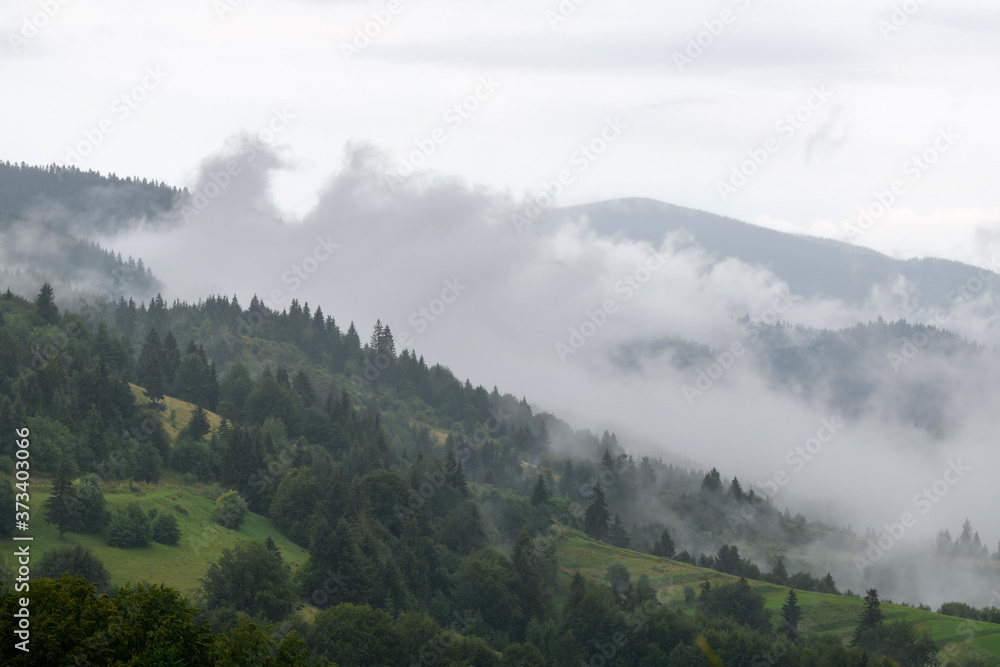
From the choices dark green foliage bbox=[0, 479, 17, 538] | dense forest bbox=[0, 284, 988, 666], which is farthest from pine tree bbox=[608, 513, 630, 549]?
dark green foliage bbox=[0, 479, 17, 538]

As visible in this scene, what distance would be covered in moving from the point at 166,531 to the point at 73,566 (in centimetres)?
1918

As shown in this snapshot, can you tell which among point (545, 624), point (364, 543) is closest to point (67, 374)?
point (364, 543)

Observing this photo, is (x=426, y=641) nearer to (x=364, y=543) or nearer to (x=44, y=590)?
(x=364, y=543)

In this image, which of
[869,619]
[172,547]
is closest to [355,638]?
[172,547]

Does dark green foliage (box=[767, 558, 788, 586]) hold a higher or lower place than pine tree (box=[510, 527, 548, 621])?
higher

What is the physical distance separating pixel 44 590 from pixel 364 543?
6143 cm

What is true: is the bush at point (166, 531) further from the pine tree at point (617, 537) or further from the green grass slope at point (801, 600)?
the pine tree at point (617, 537)

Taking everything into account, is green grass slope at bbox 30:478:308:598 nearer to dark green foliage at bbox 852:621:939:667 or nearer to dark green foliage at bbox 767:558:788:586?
dark green foliage at bbox 852:621:939:667

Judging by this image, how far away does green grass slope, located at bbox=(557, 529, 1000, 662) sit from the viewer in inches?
4473

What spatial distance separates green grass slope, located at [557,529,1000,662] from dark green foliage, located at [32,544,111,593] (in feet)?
225

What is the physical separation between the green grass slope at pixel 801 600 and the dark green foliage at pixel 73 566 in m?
68.7

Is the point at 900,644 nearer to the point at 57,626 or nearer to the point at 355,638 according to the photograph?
the point at 355,638

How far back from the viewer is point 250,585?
89.2m

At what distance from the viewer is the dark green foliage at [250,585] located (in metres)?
88.1
